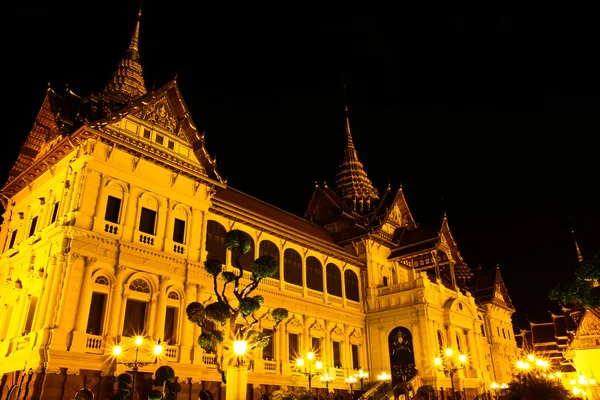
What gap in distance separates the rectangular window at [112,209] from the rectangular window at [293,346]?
12993 mm

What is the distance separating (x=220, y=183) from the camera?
27.4 m

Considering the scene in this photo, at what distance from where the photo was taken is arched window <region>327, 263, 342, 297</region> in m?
34.2

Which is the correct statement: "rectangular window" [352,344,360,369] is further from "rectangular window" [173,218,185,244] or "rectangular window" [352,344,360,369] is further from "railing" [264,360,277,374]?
"rectangular window" [173,218,185,244]

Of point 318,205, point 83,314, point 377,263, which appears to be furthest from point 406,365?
point 83,314

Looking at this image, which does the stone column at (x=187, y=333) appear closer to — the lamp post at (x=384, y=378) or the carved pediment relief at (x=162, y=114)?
the carved pediment relief at (x=162, y=114)

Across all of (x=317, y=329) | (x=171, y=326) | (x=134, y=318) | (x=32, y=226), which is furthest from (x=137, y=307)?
(x=317, y=329)

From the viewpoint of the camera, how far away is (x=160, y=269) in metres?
22.9

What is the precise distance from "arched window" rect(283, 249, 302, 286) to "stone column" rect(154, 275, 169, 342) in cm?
968

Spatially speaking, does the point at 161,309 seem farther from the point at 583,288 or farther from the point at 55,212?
the point at 583,288

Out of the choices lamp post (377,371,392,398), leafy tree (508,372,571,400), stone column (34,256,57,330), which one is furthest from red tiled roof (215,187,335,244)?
leafy tree (508,372,571,400)

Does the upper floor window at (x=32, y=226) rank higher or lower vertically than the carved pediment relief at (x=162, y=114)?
lower

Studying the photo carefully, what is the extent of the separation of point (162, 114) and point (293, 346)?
1576 cm

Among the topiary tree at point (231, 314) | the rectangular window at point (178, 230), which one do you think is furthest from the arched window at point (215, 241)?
the topiary tree at point (231, 314)

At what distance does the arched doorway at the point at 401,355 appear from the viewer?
1299 inches
